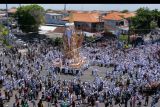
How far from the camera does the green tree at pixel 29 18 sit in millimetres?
57375

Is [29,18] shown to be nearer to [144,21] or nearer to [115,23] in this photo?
[115,23]

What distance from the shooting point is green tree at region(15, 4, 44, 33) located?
57375 mm

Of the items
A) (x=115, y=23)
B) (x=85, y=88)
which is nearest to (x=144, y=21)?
(x=115, y=23)

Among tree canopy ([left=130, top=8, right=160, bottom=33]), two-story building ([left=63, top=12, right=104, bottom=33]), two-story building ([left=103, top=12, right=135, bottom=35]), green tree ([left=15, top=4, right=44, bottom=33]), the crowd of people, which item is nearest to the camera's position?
the crowd of people

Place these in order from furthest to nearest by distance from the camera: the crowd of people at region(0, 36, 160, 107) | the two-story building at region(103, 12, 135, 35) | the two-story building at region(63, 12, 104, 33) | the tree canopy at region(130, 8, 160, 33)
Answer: the two-story building at region(103, 12, 135, 35) → the two-story building at region(63, 12, 104, 33) → the tree canopy at region(130, 8, 160, 33) → the crowd of people at region(0, 36, 160, 107)

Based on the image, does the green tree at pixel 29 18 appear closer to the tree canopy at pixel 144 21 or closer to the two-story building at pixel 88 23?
the two-story building at pixel 88 23

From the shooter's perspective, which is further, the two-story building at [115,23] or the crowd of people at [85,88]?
the two-story building at [115,23]

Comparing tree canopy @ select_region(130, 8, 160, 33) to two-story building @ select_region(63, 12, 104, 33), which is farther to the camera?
two-story building @ select_region(63, 12, 104, 33)

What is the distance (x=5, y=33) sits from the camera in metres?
47.7

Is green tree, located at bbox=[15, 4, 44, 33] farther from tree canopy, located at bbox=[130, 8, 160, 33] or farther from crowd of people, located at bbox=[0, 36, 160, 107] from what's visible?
crowd of people, located at bbox=[0, 36, 160, 107]

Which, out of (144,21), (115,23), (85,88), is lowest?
(115,23)

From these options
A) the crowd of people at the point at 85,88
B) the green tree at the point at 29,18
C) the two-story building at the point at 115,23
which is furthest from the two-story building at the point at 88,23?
the crowd of people at the point at 85,88

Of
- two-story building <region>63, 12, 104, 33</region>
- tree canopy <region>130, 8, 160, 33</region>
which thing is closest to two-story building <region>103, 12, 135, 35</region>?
two-story building <region>63, 12, 104, 33</region>

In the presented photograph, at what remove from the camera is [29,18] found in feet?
188
